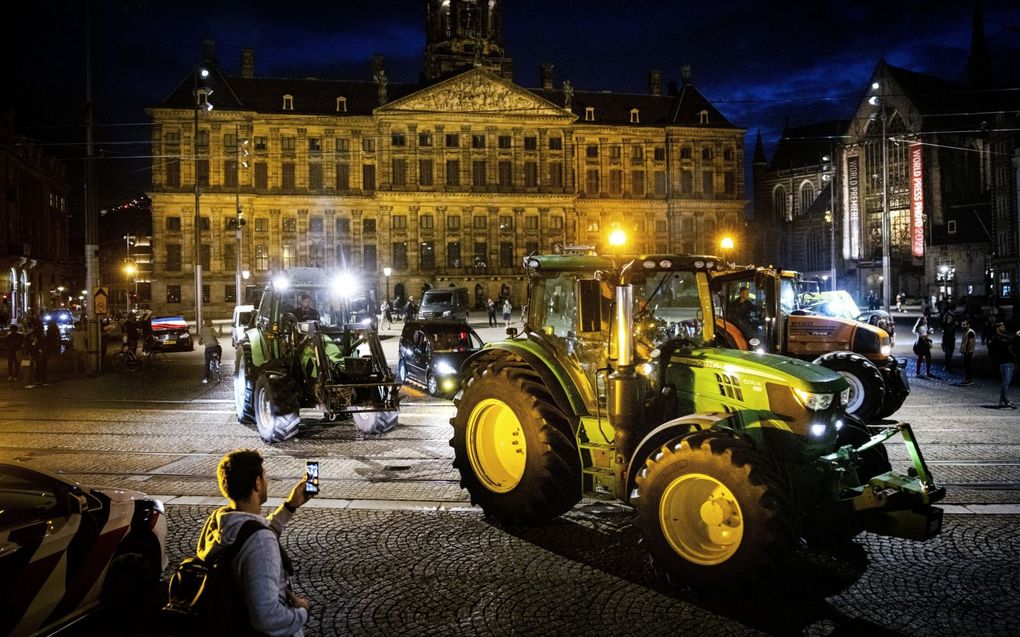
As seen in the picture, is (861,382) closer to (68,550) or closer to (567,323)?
(567,323)

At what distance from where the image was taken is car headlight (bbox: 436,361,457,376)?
1753 centimetres

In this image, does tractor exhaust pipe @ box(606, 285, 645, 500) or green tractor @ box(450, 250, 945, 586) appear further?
tractor exhaust pipe @ box(606, 285, 645, 500)

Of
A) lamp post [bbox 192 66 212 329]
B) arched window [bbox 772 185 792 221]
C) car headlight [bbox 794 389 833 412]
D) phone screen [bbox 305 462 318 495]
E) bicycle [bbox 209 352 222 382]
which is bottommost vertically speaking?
bicycle [bbox 209 352 222 382]

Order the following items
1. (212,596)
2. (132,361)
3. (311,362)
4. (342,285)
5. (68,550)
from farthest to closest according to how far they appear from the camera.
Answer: (132,361) → (342,285) → (311,362) → (68,550) → (212,596)

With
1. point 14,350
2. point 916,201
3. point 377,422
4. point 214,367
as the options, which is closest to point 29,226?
point 14,350

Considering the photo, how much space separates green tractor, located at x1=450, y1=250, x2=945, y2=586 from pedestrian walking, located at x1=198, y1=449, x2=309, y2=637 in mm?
3157

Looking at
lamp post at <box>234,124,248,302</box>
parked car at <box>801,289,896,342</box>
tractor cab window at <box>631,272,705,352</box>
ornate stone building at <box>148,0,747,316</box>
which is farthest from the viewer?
ornate stone building at <box>148,0,747,316</box>

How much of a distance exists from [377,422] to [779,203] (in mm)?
96152

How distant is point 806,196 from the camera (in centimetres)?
9450

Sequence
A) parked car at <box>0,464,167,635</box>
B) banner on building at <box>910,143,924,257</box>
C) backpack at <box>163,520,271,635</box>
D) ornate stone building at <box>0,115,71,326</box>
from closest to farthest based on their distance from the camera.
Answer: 1. backpack at <box>163,520,271,635</box>
2. parked car at <box>0,464,167,635</box>
3. ornate stone building at <box>0,115,71,326</box>
4. banner on building at <box>910,143,924,257</box>

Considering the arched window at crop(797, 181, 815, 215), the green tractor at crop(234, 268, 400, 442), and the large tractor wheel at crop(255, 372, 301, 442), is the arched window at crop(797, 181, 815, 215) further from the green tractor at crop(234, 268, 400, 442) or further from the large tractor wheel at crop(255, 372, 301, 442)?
the large tractor wheel at crop(255, 372, 301, 442)

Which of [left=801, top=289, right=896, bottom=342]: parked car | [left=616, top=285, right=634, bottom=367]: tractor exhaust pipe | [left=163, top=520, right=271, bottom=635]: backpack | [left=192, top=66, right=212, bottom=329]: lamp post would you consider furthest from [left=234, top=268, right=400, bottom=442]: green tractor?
[left=192, top=66, right=212, bottom=329]: lamp post

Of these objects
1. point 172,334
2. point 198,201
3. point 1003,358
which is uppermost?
point 198,201

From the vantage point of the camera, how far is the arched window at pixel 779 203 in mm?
97562
